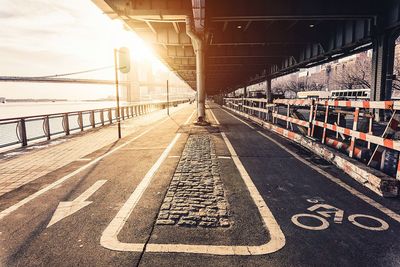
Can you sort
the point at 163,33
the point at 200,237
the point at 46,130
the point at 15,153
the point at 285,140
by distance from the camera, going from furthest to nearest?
1. the point at 163,33
2. the point at 46,130
3. the point at 285,140
4. the point at 15,153
5. the point at 200,237

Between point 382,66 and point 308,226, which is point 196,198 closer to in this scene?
point 308,226

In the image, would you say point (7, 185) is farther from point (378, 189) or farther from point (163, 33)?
point (163, 33)

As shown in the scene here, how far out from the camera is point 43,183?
→ 558 centimetres

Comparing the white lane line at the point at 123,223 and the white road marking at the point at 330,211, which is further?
the white road marking at the point at 330,211

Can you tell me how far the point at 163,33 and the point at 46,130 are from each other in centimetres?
1140

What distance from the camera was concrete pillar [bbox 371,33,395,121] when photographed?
13.7 metres

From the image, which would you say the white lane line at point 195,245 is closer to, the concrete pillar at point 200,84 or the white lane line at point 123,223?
the white lane line at point 123,223

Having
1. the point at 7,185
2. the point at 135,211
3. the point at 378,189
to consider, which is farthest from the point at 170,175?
the point at 378,189

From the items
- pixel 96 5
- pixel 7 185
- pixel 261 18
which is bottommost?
pixel 7 185

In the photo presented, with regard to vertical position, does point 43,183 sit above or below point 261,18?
below

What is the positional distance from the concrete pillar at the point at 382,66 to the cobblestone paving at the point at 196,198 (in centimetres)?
1280

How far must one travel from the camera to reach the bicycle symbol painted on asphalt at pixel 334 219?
11.3ft

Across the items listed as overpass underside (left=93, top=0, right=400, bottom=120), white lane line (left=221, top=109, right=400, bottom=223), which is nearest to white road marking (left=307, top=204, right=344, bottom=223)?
white lane line (left=221, top=109, right=400, bottom=223)

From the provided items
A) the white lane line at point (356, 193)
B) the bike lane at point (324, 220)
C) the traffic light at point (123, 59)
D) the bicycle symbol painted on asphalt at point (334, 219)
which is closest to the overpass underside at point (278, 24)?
the traffic light at point (123, 59)
